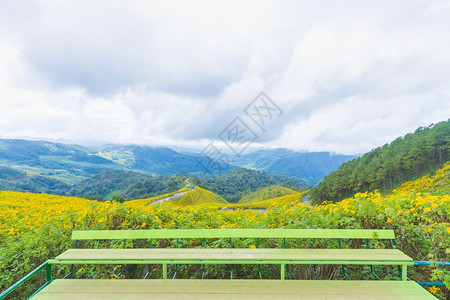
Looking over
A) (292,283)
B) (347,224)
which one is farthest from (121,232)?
(347,224)

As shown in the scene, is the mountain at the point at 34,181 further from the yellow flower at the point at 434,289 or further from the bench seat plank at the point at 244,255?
the yellow flower at the point at 434,289

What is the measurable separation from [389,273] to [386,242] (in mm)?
485

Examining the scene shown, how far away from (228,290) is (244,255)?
0.53 metres

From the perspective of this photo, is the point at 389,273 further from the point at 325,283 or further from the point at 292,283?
the point at 292,283

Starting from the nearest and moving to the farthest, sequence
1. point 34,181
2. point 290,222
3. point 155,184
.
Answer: point 290,222 < point 155,184 < point 34,181

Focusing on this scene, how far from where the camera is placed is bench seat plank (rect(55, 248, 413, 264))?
9.36ft

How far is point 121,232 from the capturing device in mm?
3494

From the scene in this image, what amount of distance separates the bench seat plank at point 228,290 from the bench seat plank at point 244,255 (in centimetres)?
27

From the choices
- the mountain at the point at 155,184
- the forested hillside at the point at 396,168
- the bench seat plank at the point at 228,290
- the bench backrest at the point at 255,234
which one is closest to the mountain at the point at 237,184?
the mountain at the point at 155,184

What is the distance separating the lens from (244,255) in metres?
2.97

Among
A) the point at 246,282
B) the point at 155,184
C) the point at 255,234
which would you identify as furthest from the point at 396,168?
the point at 155,184

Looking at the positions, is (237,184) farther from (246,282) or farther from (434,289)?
(246,282)

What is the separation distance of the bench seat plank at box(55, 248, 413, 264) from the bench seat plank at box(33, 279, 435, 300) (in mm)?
273

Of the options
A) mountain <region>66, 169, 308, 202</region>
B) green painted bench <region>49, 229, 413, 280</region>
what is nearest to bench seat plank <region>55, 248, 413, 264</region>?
green painted bench <region>49, 229, 413, 280</region>
